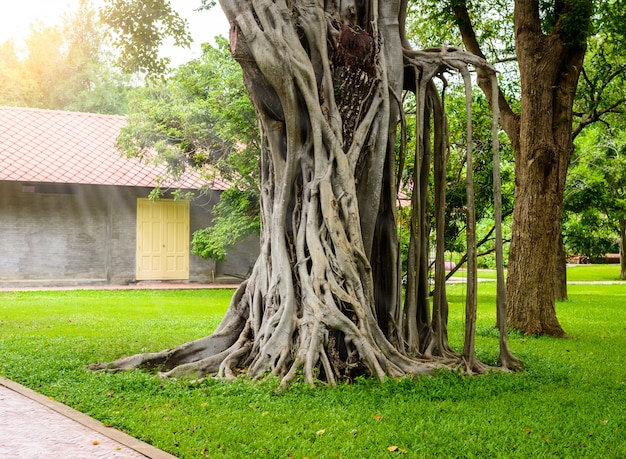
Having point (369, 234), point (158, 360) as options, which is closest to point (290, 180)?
point (369, 234)

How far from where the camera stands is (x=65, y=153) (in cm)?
1938

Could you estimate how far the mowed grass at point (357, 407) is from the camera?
4715 mm

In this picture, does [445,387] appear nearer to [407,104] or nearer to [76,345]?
[76,345]

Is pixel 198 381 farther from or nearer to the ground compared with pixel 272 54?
nearer to the ground

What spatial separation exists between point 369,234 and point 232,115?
344 inches

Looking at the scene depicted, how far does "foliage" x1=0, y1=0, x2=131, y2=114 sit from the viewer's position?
36.2 meters

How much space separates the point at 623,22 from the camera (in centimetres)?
1025

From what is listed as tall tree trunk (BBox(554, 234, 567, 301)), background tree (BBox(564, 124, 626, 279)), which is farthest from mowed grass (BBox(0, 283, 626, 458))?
background tree (BBox(564, 124, 626, 279))

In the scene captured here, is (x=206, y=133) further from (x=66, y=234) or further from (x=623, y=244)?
(x=623, y=244)

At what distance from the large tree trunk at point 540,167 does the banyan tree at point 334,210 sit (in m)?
3.29

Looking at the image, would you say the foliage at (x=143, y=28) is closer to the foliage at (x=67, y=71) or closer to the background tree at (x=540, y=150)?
the background tree at (x=540, y=150)

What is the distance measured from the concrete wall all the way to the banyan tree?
11692 mm

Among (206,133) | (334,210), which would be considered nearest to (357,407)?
(334,210)

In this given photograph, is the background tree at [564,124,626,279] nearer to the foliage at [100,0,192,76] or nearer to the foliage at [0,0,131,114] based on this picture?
the foliage at [100,0,192,76]
